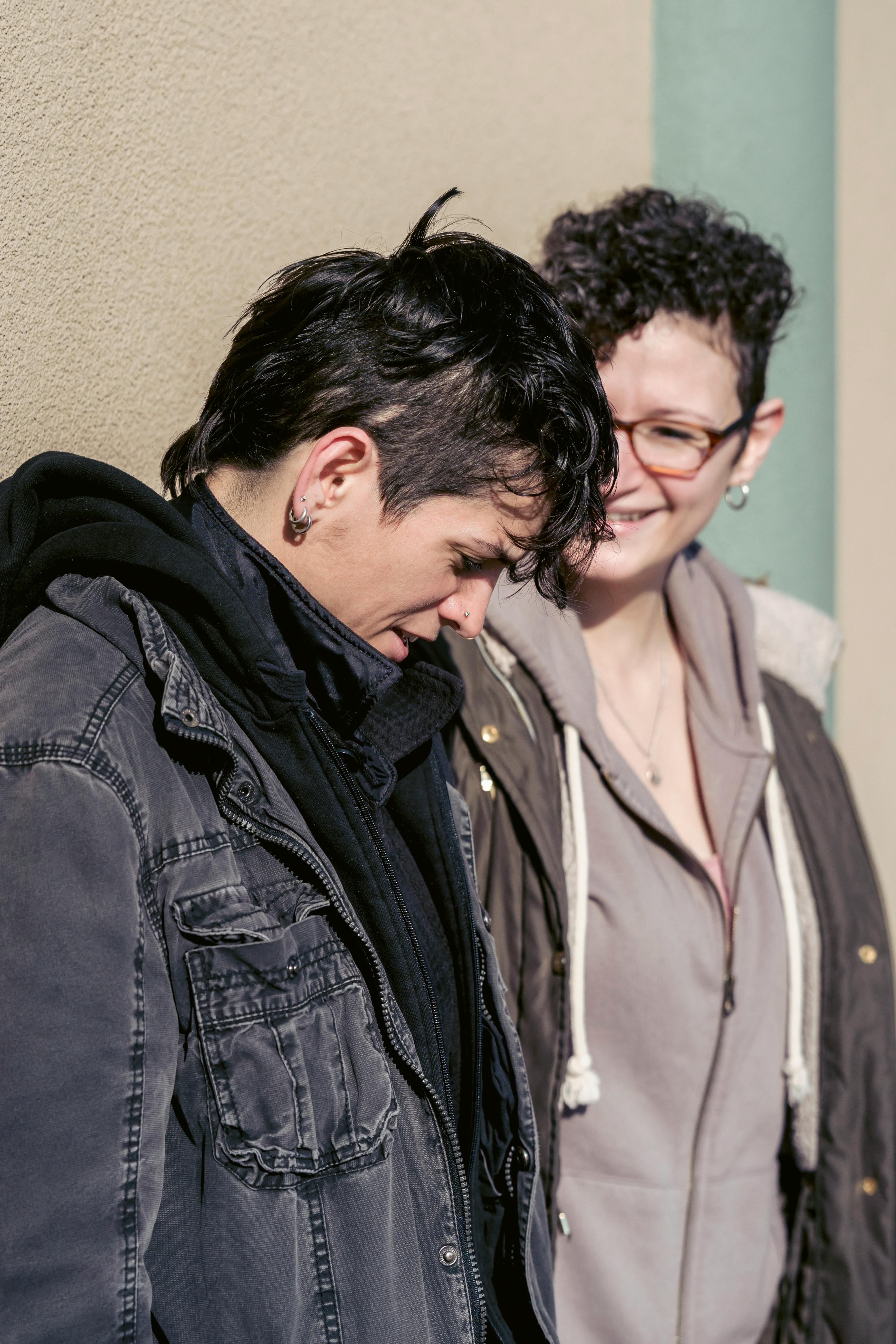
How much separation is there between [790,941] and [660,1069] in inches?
15.7

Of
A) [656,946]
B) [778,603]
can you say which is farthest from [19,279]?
[778,603]

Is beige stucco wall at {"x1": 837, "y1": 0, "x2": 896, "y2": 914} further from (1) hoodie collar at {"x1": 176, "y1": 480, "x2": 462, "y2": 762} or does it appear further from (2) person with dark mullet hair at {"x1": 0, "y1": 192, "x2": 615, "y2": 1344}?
(1) hoodie collar at {"x1": 176, "y1": 480, "x2": 462, "y2": 762}

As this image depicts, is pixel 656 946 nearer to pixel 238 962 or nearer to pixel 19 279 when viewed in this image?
pixel 238 962

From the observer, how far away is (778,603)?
257 cm

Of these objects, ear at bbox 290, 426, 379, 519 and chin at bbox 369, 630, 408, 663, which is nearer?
ear at bbox 290, 426, 379, 519

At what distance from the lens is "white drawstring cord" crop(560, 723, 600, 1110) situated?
1.78 m

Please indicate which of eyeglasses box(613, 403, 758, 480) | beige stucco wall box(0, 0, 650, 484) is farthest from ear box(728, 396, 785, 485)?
beige stucco wall box(0, 0, 650, 484)

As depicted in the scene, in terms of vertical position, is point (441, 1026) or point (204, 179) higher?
point (204, 179)

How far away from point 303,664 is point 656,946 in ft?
2.87

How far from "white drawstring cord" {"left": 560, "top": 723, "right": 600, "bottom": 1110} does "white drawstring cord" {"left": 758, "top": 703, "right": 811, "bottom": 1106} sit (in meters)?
0.45

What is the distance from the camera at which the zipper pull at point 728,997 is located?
6.36 feet

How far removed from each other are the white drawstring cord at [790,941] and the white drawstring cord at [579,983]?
1.47 ft

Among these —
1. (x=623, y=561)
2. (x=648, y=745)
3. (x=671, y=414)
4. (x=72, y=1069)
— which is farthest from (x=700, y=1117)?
(x=72, y=1069)

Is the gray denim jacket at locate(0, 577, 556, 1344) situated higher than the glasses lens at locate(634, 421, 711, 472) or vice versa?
the glasses lens at locate(634, 421, 711, 472)
